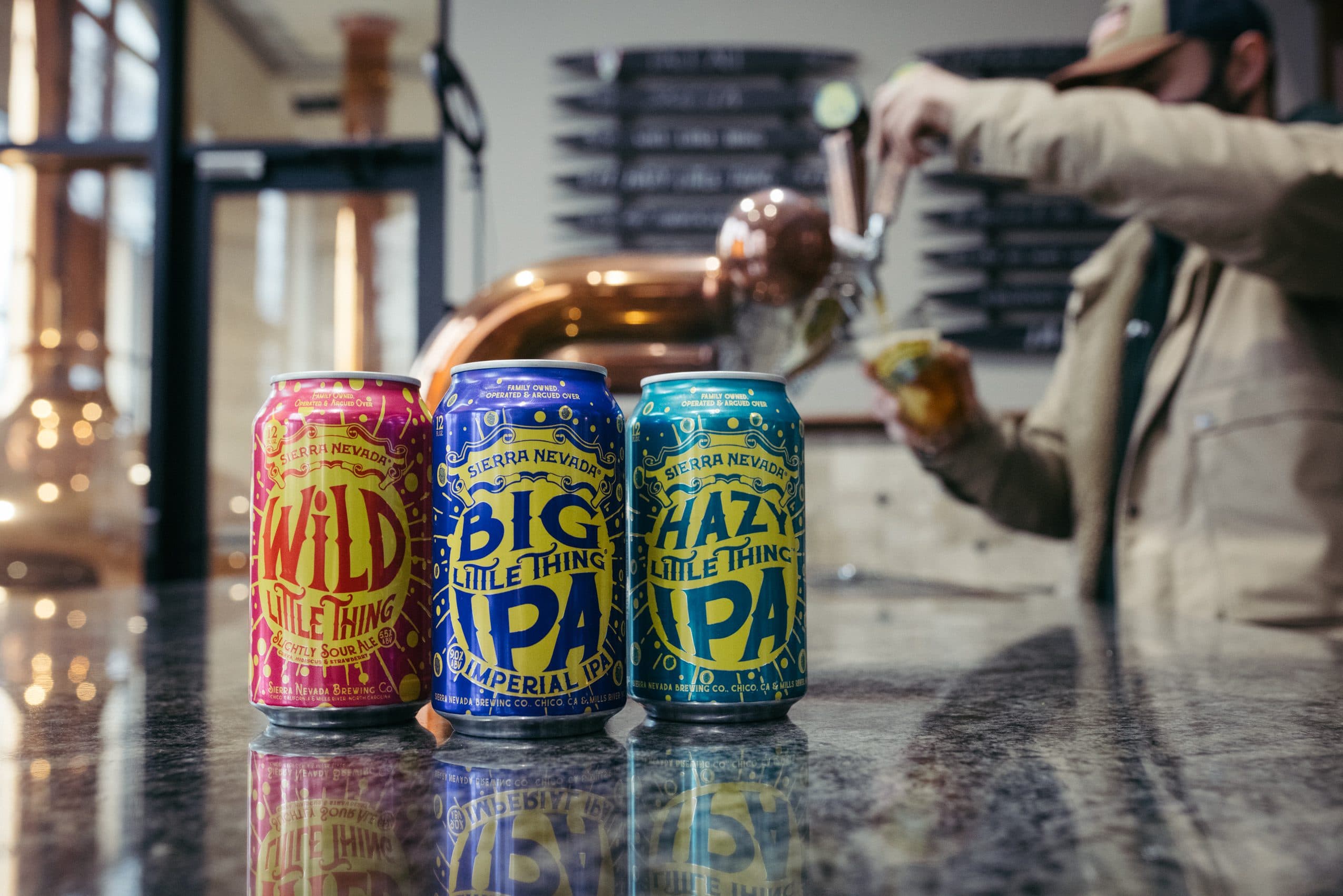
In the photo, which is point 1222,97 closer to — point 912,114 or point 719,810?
point 912,114

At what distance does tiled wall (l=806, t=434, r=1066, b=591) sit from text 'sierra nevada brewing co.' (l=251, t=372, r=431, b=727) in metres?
1.94

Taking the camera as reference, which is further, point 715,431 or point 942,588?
point 942,588

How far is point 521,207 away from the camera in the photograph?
2.68 metres

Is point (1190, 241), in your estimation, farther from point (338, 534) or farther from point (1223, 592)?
point (338, 534)

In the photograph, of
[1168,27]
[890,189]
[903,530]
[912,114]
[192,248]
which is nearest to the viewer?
[890,189]

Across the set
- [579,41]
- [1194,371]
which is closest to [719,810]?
[1194,371]

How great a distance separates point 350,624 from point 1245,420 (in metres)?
1.27

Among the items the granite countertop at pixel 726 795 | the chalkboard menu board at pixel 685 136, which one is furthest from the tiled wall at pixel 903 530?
the granite countertop at pixel 726 795

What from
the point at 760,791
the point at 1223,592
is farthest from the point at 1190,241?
the point at 760,791

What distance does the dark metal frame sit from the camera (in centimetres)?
290

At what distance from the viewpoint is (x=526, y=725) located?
1.34ft

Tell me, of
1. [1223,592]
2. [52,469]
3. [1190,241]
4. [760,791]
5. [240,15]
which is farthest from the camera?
[240,15]

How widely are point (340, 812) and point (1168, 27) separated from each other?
1485 mm

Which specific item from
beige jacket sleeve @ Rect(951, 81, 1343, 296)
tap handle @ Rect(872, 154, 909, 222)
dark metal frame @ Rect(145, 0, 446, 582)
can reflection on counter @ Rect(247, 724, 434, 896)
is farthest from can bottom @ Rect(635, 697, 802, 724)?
dark metal frame @ Rect(145, 0, 446, 582)
